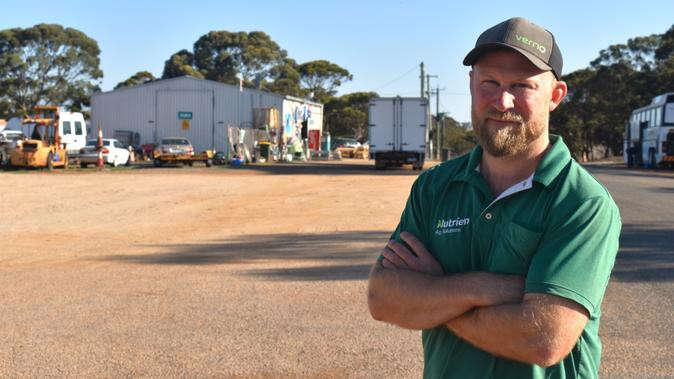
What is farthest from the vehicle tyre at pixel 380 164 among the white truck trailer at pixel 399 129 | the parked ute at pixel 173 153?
the parked ute at pixel 173 153

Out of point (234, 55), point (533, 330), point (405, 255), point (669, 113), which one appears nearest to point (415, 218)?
point (405, 255)

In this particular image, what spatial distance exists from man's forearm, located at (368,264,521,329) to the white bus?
44949 mm

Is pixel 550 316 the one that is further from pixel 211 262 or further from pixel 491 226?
pixel 211 262

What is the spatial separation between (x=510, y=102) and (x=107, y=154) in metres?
42.2

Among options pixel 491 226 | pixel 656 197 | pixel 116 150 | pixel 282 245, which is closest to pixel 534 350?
pixel 491 226

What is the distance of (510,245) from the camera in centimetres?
277

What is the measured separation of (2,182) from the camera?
91.4 ft

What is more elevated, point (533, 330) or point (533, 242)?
point (533, 242)

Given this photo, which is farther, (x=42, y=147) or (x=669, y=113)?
(x=669, y=113)

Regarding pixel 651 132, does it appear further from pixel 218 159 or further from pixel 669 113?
pixel 218 159

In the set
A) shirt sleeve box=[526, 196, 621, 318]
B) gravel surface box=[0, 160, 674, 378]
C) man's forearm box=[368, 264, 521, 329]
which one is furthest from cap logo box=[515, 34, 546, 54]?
gravel surface box=[0, 160, 674, 378]

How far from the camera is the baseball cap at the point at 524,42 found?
2.78 m

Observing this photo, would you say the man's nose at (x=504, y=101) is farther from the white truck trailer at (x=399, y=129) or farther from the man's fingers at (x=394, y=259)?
the white truck trailer at (x=399, y=129)

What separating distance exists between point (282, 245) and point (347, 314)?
5.00 meters
